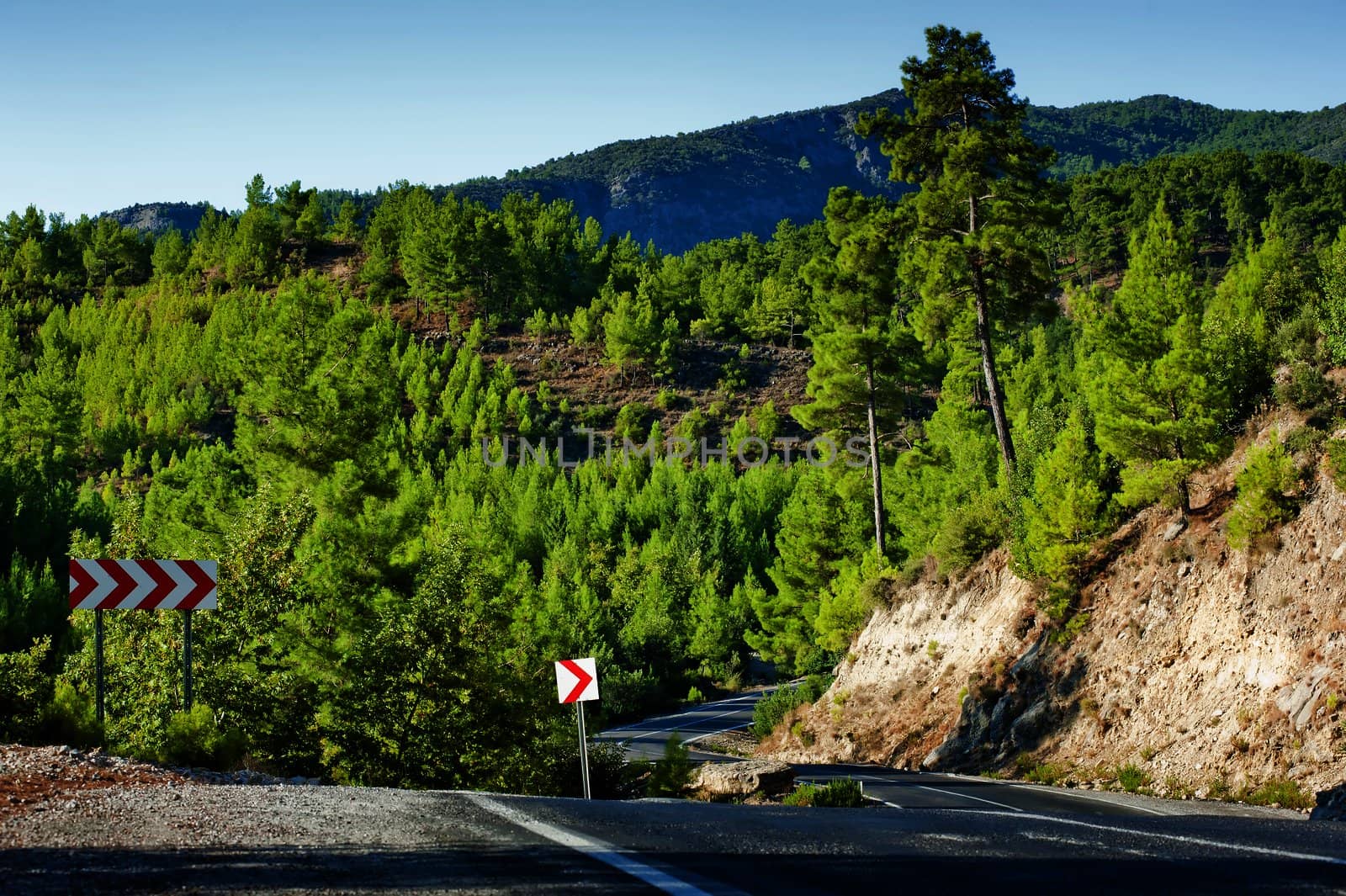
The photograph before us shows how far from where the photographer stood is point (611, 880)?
4.62 metres

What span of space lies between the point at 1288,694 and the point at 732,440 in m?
80.0

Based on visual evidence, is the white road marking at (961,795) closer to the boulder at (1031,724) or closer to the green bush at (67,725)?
the boulder at (1031,724)

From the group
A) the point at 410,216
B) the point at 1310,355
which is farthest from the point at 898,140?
the point at 410,216

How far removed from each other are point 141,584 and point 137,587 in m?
0.07

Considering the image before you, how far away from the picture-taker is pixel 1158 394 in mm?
22938

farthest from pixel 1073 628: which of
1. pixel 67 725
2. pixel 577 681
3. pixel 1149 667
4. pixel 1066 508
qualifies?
pixel 67 725

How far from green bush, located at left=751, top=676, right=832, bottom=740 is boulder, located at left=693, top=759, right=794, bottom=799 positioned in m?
19.0

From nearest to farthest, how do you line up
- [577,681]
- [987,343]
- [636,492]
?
[577,681] < [987,343] < [636,492]

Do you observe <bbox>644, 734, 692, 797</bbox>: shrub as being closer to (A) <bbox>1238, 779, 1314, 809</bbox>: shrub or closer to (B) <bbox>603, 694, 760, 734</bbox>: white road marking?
(A) <bbox>1238, 779, 1314, 809</bbox>: shrub

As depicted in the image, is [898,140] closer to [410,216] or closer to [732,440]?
[732,440]

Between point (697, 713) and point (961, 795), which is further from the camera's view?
point (697, 713)

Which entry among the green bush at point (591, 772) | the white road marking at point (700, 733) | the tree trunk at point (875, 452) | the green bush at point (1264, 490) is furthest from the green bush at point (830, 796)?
the white road marking at point (700, 733)

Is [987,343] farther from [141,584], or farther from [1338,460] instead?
[141,584]

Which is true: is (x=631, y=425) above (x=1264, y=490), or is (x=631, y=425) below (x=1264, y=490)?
above
